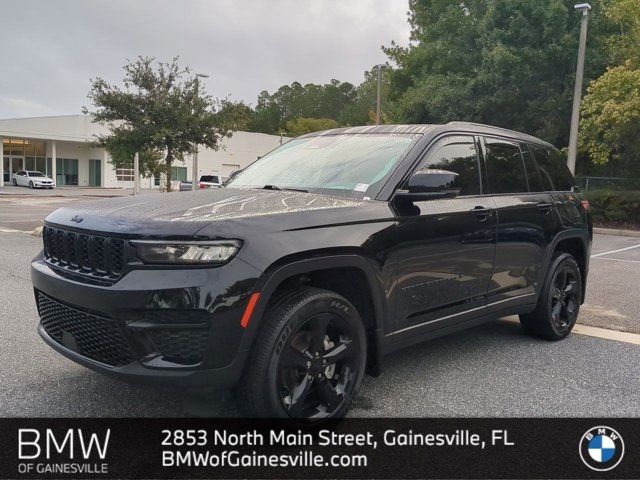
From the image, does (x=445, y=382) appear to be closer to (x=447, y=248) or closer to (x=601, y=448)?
(x=447, y=248)

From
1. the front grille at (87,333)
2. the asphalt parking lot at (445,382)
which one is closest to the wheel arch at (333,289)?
the asphalt parking lot at (445,382)

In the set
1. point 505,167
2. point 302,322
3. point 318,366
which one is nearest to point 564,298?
point 505,167

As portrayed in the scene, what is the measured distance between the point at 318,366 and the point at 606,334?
3.62 meters

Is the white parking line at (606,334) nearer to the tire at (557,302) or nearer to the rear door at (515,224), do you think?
the tire at (557,302)

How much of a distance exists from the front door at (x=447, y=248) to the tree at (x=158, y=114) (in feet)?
45.3

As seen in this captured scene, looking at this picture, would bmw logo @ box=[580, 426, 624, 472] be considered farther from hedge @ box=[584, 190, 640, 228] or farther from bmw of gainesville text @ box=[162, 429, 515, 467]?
hedge @ box=[584, 190, 640, 228]

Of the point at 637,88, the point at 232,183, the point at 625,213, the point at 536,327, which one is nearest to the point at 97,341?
the point at 232,183

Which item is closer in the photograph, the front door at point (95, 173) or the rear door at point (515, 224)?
the rear door at point (515, 224)

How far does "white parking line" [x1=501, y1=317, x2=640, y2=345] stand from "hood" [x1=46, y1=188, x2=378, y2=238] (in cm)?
328

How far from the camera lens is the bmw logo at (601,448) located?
295 centimetres

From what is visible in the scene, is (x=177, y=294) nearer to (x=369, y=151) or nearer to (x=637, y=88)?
(x=369, y=151)

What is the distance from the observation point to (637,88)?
15.9 meters

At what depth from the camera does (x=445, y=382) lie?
3.97m

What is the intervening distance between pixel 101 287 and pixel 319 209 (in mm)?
1215
